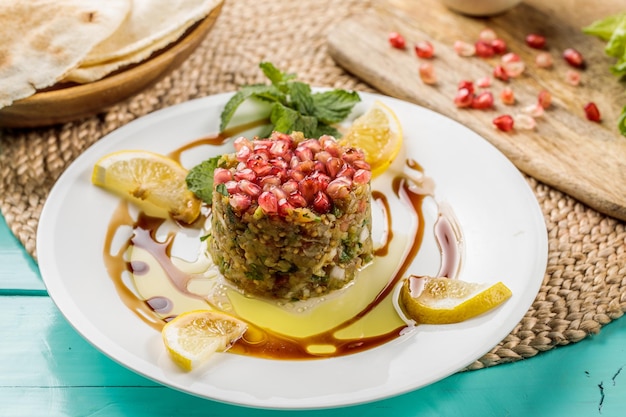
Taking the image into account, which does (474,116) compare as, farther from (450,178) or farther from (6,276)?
(6,276)

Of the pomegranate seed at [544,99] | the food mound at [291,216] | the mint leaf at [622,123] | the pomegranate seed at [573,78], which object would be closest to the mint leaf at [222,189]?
the food mound at [291,216]

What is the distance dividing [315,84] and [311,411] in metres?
2.28

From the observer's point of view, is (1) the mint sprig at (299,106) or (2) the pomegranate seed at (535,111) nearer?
(1) the mint sprig at (299,106)

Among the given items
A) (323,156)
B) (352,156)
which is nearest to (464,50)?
(352,156)

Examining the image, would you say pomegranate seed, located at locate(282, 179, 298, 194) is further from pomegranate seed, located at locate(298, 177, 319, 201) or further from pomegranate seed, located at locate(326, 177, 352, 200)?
pomegranate seed, located at locate(326, 177, 352, 200)

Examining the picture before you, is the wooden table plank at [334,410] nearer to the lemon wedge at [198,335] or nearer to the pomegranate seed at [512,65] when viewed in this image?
the lemon wedge at [198,335]

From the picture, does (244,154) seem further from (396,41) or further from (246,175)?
(396,41)

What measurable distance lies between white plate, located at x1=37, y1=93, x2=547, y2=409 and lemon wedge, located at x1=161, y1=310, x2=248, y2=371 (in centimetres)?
5

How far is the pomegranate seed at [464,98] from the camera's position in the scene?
423cm

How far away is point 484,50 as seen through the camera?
464 centimetres

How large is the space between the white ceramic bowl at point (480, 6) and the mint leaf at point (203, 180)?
2218 millimetres

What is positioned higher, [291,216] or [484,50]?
[291,216]

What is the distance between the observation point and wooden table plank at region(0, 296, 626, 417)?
2848mm

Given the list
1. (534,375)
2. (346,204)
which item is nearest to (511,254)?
(534,375)
